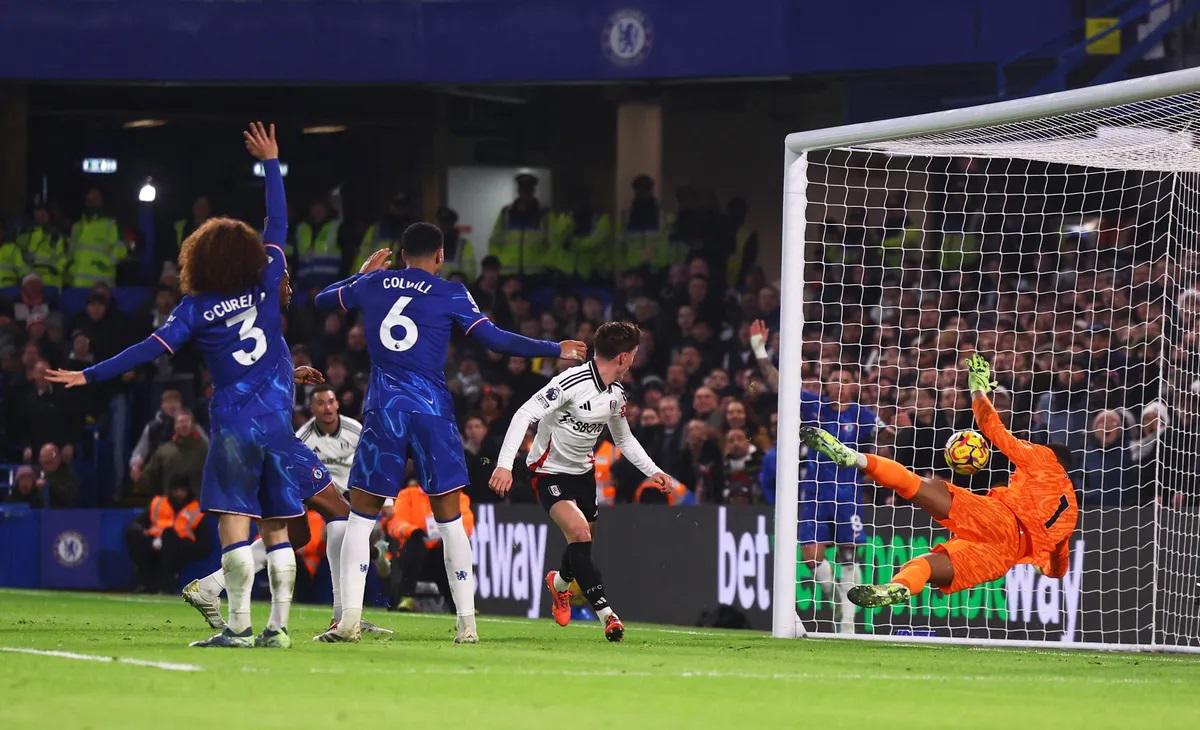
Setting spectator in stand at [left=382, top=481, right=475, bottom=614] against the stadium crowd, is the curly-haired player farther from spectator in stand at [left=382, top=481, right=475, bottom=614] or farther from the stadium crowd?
spectator in stand at [left=382, top=481, right=475, bottom=614]

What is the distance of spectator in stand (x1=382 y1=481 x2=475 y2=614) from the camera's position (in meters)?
17.3

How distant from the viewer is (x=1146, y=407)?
14.0 m

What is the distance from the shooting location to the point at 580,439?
11.8 metres

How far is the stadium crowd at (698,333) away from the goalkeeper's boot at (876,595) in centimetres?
298

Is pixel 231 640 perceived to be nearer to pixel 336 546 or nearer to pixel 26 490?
pixel 336 546

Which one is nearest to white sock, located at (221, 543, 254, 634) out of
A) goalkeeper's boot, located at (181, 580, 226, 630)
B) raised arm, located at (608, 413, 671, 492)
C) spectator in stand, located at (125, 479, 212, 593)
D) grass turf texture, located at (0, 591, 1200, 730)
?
grass turf texture, located at (0, 591, 1200, 730)

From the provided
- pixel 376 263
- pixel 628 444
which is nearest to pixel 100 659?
pixel 376 263

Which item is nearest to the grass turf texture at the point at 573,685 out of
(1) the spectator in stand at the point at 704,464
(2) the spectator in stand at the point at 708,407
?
(1) the spectator in stand at the point at 704,464

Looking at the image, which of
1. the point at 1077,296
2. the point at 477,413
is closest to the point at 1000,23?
the point at 1077,296

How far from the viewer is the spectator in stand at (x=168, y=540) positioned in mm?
19359

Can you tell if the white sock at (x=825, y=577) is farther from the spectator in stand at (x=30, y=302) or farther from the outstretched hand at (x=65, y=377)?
the spectator in stand at (x=30, y=302)

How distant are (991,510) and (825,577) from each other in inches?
121

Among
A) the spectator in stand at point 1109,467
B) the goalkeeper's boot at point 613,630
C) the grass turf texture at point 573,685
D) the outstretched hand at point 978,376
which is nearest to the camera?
the grass turf texture at point 573,685

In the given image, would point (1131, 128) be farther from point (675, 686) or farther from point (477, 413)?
point (477, 413)
